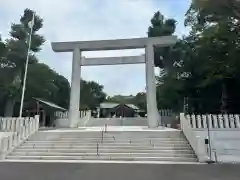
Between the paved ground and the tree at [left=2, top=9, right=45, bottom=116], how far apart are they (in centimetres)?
1752

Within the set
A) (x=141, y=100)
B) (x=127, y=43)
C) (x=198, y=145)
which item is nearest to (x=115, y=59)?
(x=127, y=43)

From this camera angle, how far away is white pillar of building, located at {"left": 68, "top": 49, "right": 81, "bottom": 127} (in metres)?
16.2

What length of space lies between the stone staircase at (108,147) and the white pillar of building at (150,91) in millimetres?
3708

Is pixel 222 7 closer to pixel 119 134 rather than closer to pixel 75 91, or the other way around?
pixel 119 134

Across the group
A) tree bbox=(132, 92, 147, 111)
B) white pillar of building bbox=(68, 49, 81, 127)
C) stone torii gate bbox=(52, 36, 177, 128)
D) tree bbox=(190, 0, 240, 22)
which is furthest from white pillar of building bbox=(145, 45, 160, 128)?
tree bbox=(132, 92, 147, 111)

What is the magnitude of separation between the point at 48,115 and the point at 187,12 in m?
17.7

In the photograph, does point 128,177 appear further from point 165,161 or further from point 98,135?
point 98,135

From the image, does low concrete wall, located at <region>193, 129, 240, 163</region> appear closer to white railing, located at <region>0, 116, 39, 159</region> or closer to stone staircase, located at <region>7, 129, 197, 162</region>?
stone staircase, located at <region>7, 129, 197, 162</region>

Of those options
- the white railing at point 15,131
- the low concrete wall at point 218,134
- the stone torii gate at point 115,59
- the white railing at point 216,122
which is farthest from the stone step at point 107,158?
the stone torii gate at point 115,59

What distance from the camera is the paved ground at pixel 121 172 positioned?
6.17m

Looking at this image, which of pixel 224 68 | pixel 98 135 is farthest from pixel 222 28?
pixel 98 135

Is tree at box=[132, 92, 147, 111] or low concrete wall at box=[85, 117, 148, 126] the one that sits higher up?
tree at box=[132, 92, 147, 111]

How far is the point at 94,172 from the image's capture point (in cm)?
691

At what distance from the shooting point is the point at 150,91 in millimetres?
15695
